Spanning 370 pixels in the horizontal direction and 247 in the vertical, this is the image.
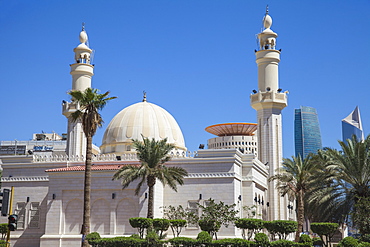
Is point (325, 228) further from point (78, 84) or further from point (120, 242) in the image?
point (78, 84)

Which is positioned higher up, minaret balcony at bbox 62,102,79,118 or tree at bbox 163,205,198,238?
minaret balcony at bbox 62,102,79,118

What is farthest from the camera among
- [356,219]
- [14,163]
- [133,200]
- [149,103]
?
[149,103]

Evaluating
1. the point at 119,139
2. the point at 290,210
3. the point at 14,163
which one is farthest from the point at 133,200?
the point at 290,210

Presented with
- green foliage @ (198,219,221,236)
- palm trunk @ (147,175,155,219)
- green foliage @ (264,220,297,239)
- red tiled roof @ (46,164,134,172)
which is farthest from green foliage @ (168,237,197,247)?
red tiled roof @ (46,164,134,172)

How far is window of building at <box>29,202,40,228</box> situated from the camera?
4562 centimetres

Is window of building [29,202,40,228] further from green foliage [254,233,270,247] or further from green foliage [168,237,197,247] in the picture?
green foliage [254,233,270,247]

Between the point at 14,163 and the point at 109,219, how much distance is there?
1196cm

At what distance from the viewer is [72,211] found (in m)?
43.2

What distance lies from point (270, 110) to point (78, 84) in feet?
63.3

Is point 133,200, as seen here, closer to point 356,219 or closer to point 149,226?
point 149,226

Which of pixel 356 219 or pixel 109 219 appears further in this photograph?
pixel 109 219

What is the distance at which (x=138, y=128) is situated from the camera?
166 feet

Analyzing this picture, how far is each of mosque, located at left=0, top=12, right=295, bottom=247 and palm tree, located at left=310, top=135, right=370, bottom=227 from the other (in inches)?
227

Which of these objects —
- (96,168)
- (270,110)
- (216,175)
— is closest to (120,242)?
(96,168)
